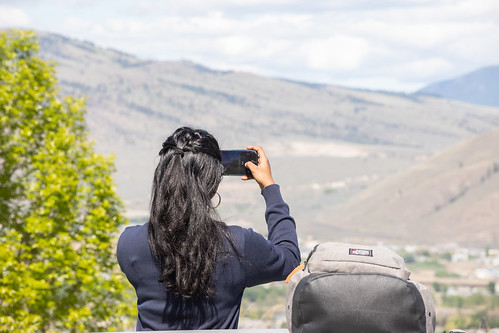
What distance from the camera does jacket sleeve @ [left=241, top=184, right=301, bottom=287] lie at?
75.7 inches

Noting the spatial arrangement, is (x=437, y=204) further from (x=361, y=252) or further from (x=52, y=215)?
(x=361, y=252)

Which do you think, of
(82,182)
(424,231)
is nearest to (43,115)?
(82,182)

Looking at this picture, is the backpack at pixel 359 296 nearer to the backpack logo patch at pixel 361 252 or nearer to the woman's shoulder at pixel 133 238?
the backpack logo patch at pixel 361 252

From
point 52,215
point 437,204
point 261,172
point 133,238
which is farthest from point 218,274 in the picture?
point 437,204

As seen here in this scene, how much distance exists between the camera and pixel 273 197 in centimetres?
213

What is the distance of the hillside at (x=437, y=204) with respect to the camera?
150m

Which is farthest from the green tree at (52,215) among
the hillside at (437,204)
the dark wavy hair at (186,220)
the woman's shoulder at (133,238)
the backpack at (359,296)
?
the hillside at (437,204)

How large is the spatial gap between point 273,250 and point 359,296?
38cm

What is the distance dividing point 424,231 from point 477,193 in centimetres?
1883

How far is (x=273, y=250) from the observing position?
194 cm

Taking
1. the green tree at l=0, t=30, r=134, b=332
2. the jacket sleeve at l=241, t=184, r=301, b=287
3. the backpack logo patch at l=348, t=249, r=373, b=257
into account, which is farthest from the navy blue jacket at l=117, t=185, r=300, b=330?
the green tree at l=0, t=30, r=134, b=332

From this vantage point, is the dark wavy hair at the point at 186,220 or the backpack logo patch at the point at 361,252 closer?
the backpack logo patch at the point at 361,252

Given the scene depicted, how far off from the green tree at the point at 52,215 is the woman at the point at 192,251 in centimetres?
836

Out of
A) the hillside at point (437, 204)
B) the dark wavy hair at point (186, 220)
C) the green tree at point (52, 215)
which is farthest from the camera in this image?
the hillside at point (437, 204)
